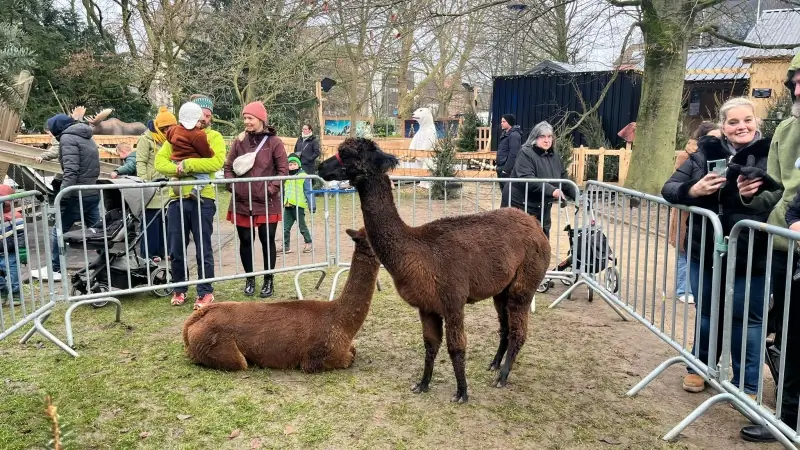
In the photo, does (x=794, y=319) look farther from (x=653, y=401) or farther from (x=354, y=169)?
(x=354, y=169)

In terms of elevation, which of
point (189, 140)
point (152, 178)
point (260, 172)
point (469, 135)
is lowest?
point (152, 178)

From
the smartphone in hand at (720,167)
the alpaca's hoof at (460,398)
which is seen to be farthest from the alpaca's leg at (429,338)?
the smartphone in hand at (720,167)

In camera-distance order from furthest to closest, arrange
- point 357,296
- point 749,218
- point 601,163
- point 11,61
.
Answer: point 601,163, point 357,296, point 749,218, point 11,61

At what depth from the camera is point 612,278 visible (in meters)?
5.97

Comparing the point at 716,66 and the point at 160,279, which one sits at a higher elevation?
the point at 716,66

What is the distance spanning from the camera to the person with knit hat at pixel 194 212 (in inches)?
230

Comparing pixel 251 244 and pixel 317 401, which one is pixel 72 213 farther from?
pixel 317 401

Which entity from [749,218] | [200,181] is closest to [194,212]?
[200,181]

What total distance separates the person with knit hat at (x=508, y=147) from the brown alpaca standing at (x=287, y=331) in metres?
6.53

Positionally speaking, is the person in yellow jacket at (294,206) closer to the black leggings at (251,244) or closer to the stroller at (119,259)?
the black leggings at (251,244)

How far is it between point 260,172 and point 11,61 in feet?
14.3

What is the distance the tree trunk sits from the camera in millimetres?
10641

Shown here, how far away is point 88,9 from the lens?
22.8 m

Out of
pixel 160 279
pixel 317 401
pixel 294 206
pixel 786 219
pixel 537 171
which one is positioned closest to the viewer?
pixel 786 219
